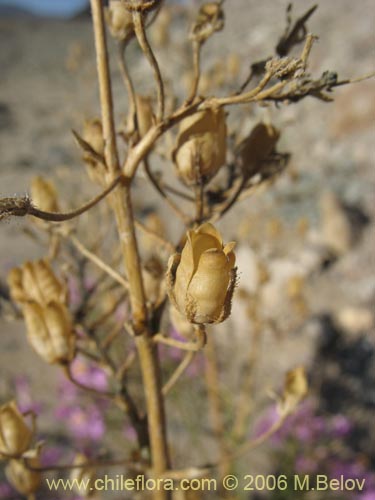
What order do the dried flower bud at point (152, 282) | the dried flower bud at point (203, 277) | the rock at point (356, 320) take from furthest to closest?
the rock at point (356, 320) → the dried flower bud at point (152, 282) → the dried flower bud at point (203, 277)

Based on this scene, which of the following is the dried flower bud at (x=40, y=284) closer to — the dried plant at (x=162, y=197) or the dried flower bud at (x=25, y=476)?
the dried plant at (x=162, y=197)

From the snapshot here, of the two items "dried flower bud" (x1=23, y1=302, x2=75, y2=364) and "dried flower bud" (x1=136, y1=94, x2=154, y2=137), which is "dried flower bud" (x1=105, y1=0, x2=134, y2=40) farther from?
"dried flower bud" (x1=23, y1=302, x2=75, y2=364)

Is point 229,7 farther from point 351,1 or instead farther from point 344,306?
point 344,306

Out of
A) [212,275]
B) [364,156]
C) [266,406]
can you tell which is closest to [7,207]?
[212,275]

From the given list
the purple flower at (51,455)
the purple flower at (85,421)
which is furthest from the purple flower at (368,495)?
the purple flower at (51,455)

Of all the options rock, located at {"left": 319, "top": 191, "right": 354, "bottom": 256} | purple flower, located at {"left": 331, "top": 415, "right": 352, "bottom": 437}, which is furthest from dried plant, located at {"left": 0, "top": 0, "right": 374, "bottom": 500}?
rock, located at {"left": 319, "top": 191, "right": 354, "bottom": 256}

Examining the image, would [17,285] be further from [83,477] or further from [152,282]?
[83,477]
